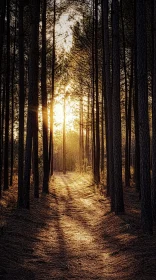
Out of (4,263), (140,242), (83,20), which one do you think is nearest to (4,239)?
(4,263)

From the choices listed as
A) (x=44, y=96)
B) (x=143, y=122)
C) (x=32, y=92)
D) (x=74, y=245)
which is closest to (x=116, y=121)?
(x=143, y=122)

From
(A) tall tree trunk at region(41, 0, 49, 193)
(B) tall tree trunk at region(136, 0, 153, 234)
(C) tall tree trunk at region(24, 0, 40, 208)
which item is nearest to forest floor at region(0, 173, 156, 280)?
(B) tall tree trunk at region(136, 0, 153, 234)

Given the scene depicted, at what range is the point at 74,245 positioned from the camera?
23.3 ft

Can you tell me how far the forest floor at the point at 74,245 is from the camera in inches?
203

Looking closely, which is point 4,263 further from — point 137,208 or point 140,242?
point 137,208

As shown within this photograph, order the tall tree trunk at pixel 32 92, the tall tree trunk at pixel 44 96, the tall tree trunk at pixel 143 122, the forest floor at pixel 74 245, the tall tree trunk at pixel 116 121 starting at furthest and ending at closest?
the tall tree trunk at pixel 44 96
the tall tree trunk at pixel 32 92
the tall tree trunk at pixel 116 121
the tall tree trunk at pixel 143 122
the forest floor at pixel 74 245

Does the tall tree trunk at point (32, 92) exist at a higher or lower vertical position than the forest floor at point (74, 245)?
higher

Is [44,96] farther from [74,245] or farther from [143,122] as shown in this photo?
[74,245]

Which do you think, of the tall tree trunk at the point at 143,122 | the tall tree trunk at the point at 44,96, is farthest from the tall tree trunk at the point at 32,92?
the tall tree trunk at the point at 143,122

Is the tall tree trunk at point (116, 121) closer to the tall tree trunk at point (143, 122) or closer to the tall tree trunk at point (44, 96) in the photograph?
the tall tree trunk at point (143, 122)

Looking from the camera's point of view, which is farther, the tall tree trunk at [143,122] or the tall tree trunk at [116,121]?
the tall tree trunk at [116,121]

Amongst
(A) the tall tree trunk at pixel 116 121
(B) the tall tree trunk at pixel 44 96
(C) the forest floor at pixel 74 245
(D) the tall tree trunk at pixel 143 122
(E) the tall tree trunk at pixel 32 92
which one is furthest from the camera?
(B) the tall tree trunk at pixel 44 96

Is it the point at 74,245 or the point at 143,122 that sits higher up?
the point at 143,122

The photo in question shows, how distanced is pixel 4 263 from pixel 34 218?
4.29 meters
